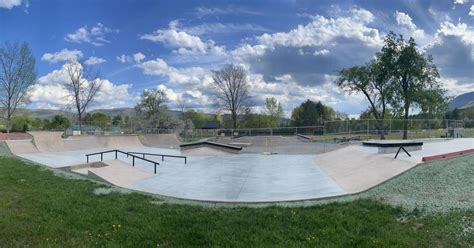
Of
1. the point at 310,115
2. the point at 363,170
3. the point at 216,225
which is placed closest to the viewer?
the point at 216,225

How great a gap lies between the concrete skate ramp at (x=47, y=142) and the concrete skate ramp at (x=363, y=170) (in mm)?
19803

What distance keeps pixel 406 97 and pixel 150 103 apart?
61.1 metres

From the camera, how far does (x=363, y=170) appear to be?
11.0m

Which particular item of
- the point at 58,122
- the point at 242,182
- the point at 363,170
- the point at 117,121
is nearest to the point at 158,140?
the point at 242,182

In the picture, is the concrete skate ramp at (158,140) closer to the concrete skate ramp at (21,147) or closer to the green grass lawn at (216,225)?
the concrete skate ramp at (21,147)

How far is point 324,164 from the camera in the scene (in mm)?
15133

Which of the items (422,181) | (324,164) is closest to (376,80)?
(324,164)

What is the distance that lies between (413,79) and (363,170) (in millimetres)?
35612

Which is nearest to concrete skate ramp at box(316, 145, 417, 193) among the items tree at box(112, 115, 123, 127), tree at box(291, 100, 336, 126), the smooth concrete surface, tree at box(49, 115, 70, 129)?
the smooth concrete surface

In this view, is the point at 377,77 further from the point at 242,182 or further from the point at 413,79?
the point at 242,182

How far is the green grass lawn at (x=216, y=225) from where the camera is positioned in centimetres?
498

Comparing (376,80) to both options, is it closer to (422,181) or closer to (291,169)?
(291,169)

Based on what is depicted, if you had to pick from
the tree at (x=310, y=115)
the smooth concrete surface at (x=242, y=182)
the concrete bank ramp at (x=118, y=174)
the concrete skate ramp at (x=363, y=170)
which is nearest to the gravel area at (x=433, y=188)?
the concrete skate ramp at (x=363, y=170)

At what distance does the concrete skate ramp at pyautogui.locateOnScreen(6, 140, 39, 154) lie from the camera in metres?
22.3
